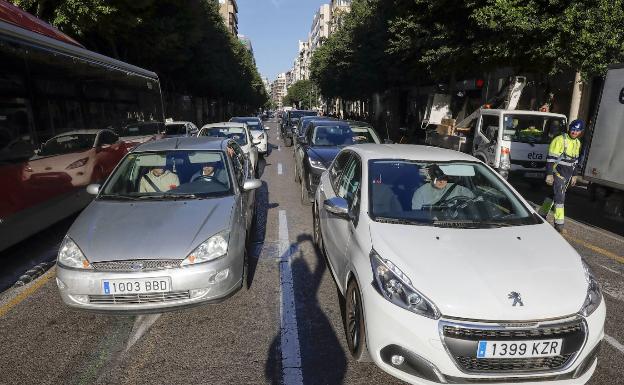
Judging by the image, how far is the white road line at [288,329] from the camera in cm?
306

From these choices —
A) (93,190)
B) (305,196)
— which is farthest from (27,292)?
(305,196)

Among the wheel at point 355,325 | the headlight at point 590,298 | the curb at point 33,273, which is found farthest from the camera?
the curb at point 33,273

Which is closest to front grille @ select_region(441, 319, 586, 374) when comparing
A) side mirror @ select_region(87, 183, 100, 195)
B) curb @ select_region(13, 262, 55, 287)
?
side mirror @ select_region(87, 183, 100, 195)

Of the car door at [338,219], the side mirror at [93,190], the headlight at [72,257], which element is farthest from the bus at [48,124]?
the car door at [338,219]

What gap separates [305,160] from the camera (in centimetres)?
860

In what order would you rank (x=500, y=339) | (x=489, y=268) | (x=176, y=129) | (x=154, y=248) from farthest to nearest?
(x=176, y=129) → (x=154, y=248) → (x=489, y=268) → (x=500, y=339)

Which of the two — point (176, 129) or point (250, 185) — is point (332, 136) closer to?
point (250, 185)

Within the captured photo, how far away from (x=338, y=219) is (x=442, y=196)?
0.99m

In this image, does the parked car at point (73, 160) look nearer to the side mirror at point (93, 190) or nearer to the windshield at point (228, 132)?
the side mirror at point (93, 190)

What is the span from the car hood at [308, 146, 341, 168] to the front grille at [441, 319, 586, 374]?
548 cm

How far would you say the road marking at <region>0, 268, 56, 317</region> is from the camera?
13.4 feet

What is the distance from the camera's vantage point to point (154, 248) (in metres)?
3.48

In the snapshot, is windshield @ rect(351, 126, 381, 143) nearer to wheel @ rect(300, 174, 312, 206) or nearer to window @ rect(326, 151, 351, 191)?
wheel @ rect(300, 174, 312, 206)

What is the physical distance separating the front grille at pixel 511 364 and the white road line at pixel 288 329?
1180 mm
